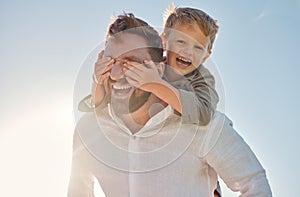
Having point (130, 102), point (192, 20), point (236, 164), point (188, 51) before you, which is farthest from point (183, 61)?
point (236, 164)

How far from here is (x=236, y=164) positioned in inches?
40.8

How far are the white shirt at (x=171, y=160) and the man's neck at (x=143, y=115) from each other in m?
0.02

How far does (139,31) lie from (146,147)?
33cm

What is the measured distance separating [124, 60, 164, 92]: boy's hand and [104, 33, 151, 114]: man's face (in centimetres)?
6

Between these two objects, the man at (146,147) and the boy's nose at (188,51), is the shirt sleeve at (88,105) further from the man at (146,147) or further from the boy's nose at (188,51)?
the boy's nose at (188,51)

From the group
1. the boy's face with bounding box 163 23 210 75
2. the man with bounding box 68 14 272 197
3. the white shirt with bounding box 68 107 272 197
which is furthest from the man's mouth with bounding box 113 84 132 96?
the boy's face with bounding box 163 23 210 75

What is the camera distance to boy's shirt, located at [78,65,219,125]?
102 centimetres

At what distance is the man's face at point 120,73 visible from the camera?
104cm

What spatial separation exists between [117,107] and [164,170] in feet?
0.75

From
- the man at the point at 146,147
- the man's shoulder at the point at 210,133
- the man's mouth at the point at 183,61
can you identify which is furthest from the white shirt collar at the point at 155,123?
the man's mouth at the point at 183,61

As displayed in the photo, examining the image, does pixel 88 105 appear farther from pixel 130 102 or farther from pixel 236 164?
pixel 236 164

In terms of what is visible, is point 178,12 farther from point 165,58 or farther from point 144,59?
point 144,59

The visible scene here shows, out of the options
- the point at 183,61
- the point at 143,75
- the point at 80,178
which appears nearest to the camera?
the point at 143,75

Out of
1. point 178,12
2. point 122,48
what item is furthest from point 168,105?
point 178,12
